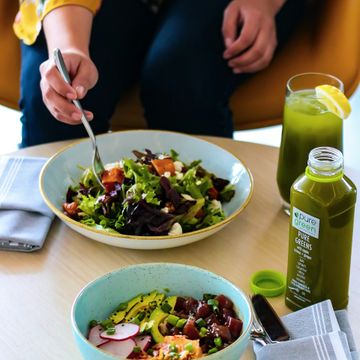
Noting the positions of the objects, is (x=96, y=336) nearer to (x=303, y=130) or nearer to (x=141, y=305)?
(x=141, y=305)

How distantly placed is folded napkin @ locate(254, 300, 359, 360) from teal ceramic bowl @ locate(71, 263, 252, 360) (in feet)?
0.20

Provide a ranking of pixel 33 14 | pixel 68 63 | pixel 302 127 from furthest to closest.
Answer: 1. pixel 33 14
2. pixel 68 63
3. pixel 302 127

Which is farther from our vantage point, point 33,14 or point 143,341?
point 33,14

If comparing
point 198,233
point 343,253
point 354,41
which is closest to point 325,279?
point 343,253

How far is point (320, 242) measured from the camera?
0.97 meters

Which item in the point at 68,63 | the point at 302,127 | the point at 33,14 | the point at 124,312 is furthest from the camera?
the point at 33,14

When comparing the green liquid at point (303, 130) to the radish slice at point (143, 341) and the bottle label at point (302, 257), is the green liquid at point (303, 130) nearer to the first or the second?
the bottle label at point (302, 257)

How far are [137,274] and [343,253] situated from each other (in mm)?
271

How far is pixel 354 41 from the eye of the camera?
174 cm

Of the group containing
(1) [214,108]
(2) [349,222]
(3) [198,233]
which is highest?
(2) [349,222]

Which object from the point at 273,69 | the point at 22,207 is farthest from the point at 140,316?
the point at 273,69

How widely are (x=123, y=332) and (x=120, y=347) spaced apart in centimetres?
3

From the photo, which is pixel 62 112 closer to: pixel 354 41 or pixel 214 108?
pixel 214 108

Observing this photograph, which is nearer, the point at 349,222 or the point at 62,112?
the point at 349,222
